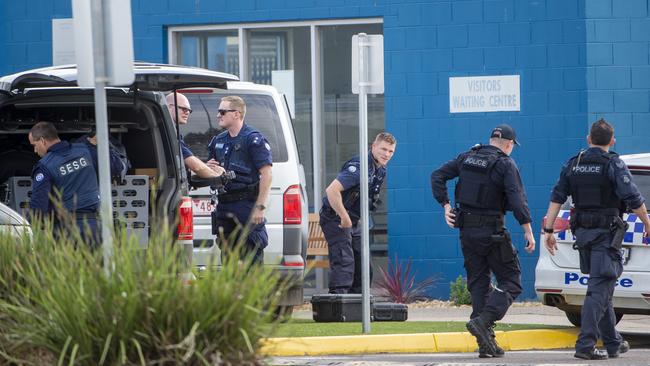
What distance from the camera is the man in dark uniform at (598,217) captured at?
9711 mm

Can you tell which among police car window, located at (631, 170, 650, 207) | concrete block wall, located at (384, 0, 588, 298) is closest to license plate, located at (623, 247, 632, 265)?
police car window, located at (631, 170, 650, 207)

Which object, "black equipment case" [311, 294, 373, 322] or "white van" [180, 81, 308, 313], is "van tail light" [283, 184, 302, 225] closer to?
"white van" [180, 81, 308, 313]

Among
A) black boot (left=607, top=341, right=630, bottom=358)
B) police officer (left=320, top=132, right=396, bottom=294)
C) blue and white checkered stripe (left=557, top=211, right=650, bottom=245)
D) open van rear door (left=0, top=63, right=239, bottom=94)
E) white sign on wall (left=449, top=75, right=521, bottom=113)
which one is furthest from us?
white sign on wall (left=449, top=75, right=521, bottom=113)

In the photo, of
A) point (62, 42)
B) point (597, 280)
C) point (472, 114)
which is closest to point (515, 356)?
point (597, 280)

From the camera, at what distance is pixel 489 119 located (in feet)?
49.7

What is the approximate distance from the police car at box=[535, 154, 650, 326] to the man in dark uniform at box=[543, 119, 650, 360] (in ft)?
2.26

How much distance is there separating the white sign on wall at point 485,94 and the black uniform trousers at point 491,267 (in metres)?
5.20

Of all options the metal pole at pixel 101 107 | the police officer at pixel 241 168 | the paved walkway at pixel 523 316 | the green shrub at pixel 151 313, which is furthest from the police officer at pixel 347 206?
the green shrub at pixel 151 313

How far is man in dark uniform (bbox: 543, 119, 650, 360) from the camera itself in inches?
382

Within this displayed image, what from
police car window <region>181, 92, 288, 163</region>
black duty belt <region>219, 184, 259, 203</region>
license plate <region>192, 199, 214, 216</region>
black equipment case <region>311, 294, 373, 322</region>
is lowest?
black equipment case <region>311, 294, 373, 322</region>

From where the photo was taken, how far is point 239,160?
1100 cm

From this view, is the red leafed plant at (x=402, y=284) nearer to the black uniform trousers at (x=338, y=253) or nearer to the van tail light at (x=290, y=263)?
the black uniform trousers at (x=338, y=253)

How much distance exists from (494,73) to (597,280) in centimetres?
560

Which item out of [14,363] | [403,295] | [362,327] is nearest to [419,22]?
[403,295]
